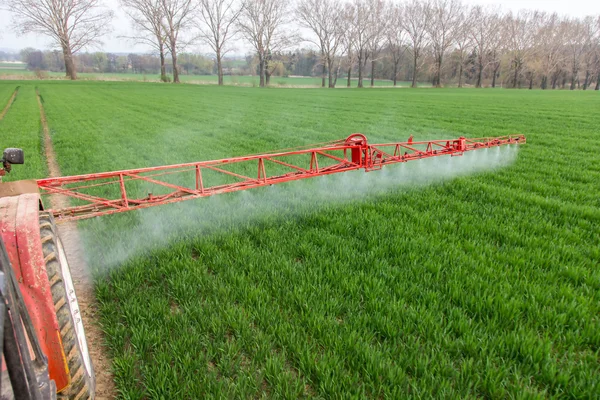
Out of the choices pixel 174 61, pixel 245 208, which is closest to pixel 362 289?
pixel 245 208

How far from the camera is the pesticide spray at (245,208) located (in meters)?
4.91

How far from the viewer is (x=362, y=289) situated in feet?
11.8

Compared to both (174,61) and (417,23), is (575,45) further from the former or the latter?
(174,61)

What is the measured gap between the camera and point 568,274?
12.4 feet

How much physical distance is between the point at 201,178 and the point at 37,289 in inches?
115

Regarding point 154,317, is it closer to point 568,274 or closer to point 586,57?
point 568,274

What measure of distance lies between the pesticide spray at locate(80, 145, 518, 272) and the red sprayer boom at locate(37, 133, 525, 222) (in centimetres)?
35

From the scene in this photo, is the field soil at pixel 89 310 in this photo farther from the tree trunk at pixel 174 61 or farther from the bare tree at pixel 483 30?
the bare tree at pixel 483 30

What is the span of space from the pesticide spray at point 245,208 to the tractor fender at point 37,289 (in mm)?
2307

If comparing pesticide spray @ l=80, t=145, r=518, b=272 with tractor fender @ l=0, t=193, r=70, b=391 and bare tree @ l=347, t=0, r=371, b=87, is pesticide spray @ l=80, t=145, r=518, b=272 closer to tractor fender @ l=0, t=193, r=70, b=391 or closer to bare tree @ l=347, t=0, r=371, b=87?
tractor fender @ l=0, t=193, r=70, b=391

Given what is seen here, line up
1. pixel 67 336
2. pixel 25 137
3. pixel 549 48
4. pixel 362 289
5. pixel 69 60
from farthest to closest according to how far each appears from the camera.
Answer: pixel 549 48 < pixel 69 60 < pixel 25 137 < pixel 362 289 < pixel 67 336

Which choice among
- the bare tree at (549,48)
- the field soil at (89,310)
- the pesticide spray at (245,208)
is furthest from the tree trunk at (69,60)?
the bare tree at (549,48)

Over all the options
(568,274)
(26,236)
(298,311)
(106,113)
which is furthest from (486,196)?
(106,113)

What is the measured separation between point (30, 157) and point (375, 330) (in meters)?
11.0
